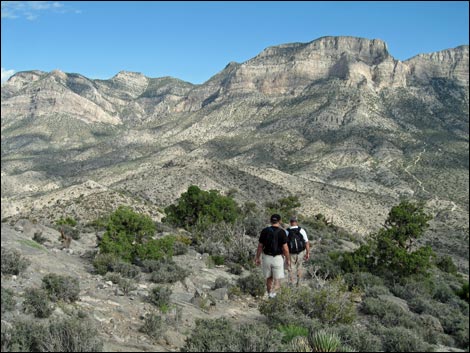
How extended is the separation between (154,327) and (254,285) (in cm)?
563

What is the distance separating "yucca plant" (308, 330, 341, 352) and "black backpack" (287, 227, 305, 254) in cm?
469

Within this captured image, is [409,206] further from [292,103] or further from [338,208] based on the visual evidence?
[292,103]

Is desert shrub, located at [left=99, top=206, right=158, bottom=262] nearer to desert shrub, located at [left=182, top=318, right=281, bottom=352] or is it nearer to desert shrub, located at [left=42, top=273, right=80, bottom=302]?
desert shrub, located at [left=42, top=273, right=80, bottom=302]

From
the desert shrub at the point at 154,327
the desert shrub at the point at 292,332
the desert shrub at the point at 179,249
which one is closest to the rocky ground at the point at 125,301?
the desert shrub at the point at 154,327

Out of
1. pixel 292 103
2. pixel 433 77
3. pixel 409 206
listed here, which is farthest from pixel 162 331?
pixel 433 77

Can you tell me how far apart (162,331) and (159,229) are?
19068 mm

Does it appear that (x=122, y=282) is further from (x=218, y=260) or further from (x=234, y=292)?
(x=218, y=260)

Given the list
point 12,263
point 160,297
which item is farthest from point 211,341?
point 12,263

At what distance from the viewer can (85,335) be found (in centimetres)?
677

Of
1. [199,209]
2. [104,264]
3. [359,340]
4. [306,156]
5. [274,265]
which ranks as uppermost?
[306,156]

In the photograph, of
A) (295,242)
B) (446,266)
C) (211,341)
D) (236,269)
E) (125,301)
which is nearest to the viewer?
(211,341)

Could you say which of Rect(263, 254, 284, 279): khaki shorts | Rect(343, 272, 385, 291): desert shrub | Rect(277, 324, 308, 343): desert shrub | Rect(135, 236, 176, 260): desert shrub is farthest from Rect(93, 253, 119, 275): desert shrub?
Rect(343, 272, 385, 291): desert shrub

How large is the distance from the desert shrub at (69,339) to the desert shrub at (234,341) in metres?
1.56

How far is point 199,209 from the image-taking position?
31.4 meters
